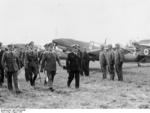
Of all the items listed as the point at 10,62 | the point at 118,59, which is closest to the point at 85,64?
the point at 118,59

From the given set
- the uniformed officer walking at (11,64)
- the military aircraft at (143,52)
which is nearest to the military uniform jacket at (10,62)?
the uniformed officer walking at (11,64)

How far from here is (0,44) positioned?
10508 mm

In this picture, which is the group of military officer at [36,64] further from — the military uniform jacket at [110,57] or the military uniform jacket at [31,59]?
the military uniform jacket at [110,57]

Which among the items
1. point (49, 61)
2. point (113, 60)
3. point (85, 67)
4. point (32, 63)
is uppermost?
point (49, 61)

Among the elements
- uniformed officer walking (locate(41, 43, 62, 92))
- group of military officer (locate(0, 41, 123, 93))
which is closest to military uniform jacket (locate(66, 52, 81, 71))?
group of military officer (locate(0, 41, 123, 93))

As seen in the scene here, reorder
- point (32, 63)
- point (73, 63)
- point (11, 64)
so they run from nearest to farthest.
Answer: point (11, 64), point (73, 63), point (32, 63)

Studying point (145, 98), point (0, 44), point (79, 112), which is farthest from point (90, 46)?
point (79, 112)

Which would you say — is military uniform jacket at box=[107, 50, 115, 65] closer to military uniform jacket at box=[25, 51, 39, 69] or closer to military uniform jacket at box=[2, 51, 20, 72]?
military uniform jacket at box=[25, 51, 39, 69]

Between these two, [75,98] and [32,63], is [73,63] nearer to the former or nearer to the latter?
[32,63]

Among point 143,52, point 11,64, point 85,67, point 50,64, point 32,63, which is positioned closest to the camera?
point 11,64

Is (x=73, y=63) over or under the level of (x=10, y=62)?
under

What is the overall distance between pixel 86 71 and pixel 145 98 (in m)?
6.76

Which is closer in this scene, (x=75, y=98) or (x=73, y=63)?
(x=75, y=98)

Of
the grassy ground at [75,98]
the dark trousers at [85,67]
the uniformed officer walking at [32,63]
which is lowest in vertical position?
the grassy ground at [75,98]
